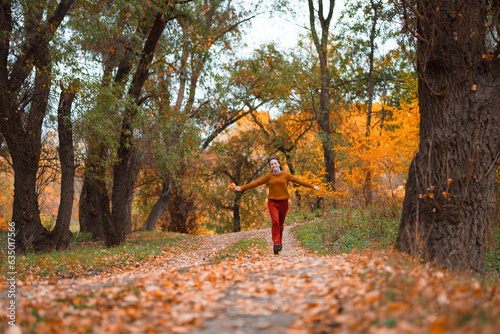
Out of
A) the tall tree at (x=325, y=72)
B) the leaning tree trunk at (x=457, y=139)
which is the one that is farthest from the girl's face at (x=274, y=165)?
the tall tree at (x=325, y=72)

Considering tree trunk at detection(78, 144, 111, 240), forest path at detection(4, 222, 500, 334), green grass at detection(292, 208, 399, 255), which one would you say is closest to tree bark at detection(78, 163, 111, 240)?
tree trunk at detection(78, 144, 111, 240)

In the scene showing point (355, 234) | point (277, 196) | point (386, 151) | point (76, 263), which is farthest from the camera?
point (386, 151)

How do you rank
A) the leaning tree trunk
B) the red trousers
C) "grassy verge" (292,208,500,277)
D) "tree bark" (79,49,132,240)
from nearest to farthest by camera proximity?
1. the leaning tree trunk
2. the red trousers
3. "grassy verge" (292,208,500,277)
4. "tree bark" (79,49,132,240)

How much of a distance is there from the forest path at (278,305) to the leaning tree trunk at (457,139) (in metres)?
2.28

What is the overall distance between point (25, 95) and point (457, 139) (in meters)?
11.4

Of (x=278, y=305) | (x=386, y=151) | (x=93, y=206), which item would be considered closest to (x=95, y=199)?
(x=93, y=206)

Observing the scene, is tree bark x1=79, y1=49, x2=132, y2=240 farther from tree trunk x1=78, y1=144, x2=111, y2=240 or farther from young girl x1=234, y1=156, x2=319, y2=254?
young girl x1=234, y1=156, x2=319, y2=254

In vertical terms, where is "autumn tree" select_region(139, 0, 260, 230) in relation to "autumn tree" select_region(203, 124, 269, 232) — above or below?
above

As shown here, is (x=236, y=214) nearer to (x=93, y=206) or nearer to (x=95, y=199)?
(x=93, y=206)

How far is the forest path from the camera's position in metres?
2.94

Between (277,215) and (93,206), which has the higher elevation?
(93,206)

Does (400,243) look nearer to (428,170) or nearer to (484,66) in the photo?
(428,170)

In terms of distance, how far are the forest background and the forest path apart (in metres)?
4.86

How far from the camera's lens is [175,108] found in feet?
55.4
